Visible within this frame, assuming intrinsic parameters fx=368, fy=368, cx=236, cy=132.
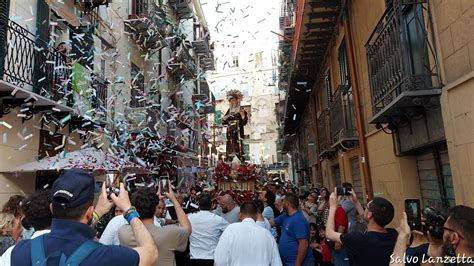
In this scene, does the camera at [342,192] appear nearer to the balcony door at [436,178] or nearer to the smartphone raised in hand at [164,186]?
the smartphone raised in hand at [164,186]

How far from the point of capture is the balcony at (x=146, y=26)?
565 inches

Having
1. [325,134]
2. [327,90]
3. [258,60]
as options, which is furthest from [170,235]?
[258,60]

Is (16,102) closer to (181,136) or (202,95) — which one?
(181,136)

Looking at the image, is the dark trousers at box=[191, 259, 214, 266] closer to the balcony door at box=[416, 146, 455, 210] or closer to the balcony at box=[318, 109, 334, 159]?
the balcony door at box=[416, 146, 455, 210]

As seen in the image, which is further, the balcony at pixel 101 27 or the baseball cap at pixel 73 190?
the balcony at pixel 101 27

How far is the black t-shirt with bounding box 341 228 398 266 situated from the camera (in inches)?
117

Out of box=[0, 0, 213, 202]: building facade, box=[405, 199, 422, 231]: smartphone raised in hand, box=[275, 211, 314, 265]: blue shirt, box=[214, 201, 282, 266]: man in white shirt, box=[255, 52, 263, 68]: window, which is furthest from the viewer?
box=[255, 52, 263, 68]: window

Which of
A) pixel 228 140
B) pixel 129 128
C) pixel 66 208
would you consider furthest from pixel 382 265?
pixel 228 140

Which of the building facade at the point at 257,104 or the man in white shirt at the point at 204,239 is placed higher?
the building facade at the point at 257,104

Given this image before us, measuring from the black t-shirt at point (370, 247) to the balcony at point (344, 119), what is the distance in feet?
19.4

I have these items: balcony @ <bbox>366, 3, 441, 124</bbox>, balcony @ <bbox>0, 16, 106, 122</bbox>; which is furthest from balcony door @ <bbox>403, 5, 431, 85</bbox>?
balcony @ <bbox>0, 16, 106, 122</bbox>

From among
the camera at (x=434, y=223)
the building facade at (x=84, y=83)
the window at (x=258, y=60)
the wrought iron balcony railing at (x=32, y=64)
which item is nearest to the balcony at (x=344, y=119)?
the camera at (x=434, y=223)

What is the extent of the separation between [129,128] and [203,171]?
9726 mm

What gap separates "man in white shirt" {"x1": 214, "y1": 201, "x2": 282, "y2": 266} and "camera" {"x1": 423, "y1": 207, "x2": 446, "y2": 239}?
1723 millimetres
